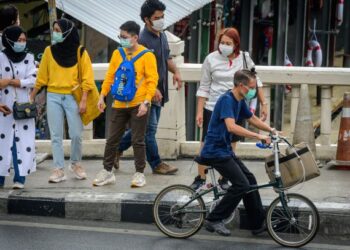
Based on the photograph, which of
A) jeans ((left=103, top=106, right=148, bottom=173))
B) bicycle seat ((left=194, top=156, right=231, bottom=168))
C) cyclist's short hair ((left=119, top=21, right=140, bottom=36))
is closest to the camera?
bicycle seat ((left=194, top=156, right=231, bottom=168))

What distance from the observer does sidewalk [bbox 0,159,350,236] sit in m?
8.78

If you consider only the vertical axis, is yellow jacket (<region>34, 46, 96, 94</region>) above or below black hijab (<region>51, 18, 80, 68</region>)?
below

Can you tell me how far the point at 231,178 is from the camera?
27.5 ft

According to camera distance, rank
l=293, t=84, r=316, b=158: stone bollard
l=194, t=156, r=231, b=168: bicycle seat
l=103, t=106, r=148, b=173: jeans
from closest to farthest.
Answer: l=194, t=156, r=231, b=168: bicycle seat < l=103, t=106, r=148, b=173: jeans < l=293, t=84, r=316, b=158: stone bollard

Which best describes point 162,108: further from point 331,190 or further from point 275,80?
point 331,190

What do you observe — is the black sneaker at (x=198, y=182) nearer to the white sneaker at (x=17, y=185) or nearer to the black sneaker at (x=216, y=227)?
the black sneaker at (x=216, y=227)

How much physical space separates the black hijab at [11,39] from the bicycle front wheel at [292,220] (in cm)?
273

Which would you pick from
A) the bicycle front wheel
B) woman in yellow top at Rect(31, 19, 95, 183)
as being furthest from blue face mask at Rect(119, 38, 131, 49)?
the bicycle front wheel

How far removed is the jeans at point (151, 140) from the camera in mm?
10008

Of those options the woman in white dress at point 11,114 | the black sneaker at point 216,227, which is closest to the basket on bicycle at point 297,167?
the black sneaker at point 216,227

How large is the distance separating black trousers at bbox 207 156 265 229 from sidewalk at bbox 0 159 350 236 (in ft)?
1.22

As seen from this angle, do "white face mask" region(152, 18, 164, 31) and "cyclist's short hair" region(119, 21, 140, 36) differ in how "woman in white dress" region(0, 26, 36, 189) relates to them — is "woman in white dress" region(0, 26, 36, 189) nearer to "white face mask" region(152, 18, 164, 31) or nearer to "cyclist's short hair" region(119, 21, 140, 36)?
"cyclist's short hair" region(119, 21, 140, 36)

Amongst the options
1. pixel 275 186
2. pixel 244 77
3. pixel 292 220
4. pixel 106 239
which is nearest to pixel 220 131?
pixel 244 77

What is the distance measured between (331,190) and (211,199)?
4.32ft
